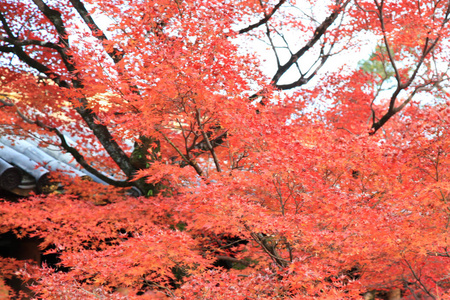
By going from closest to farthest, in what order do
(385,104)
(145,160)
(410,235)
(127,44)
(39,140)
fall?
1. (410,235)
2. (127,44)
3. (145,160)
4. (39,140)
5. (385,104)

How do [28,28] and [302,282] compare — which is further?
[28,28]

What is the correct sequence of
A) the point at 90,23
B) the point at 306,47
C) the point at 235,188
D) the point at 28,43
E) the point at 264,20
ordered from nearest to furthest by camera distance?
the point at 235,188
the point at 90,23
the point at 28,43
the point at 264,20
the point at 306,47

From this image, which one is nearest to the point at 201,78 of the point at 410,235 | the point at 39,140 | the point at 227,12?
the point at 227,12

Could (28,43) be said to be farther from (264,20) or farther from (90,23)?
(264,20)

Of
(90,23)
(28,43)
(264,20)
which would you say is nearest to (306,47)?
(264,20)

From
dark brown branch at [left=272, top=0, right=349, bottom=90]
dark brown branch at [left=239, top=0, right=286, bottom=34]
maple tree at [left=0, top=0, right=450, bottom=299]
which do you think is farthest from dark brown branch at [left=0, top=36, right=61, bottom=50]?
dark brown branch at [left=272, top=0, right=349, bottom=90]

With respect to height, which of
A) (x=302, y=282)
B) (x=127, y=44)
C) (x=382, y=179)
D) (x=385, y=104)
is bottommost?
(x=302, y=282)

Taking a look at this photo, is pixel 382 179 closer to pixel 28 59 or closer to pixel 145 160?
pixel 145 160

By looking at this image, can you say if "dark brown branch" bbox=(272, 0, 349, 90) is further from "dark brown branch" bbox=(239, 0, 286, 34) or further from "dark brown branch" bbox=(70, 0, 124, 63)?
"dark brown branch" bbox=(70, 0, 124, 63)

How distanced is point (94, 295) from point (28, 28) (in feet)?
29.5

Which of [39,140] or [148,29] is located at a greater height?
[148,29]

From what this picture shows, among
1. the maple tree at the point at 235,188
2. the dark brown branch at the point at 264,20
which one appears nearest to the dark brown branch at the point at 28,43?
the maple tree at the point at 235,188

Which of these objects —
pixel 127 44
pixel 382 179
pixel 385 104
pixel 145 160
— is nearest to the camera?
pixel 382 179

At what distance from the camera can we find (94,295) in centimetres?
441
